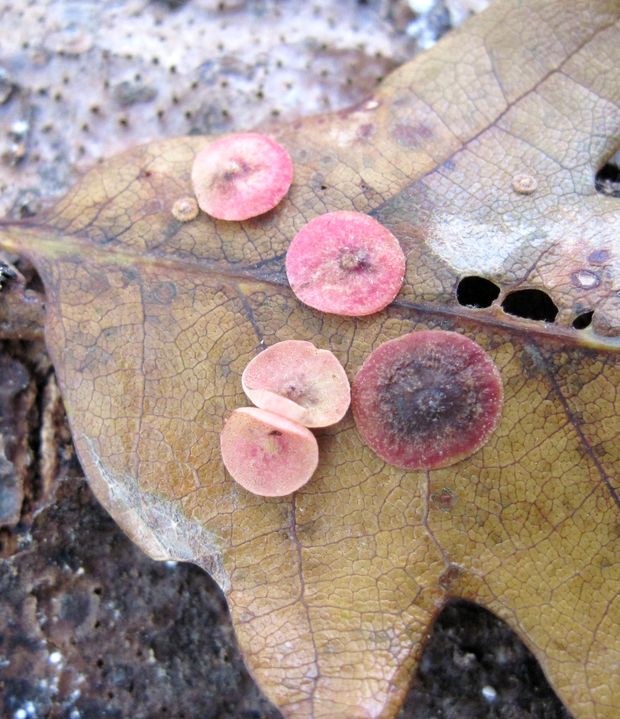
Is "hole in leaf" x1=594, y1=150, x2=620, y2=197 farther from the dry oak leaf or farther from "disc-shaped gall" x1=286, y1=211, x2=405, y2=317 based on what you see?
"disc-shaped gall" x1=286, y1=211, x2=405, y2=317

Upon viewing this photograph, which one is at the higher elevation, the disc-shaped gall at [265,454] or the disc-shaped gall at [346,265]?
the disc-shaped gall at [346,265]

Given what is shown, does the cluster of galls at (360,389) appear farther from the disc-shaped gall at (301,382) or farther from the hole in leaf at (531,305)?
the hole in leaf at (531,305)

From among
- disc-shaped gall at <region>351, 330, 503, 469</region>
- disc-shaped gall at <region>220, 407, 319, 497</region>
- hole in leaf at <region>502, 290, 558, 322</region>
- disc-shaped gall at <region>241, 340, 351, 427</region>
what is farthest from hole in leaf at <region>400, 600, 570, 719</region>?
hole in leaf at <region>502, 290, 558, 322</region>

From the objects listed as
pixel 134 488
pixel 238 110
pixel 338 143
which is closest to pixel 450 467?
pixel 134 488

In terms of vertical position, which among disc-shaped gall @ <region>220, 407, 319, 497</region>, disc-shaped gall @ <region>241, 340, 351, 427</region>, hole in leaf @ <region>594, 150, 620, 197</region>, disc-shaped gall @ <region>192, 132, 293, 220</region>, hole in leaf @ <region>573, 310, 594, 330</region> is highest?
disc-shaped gall @ <region>192, 132, 293, 220</region>

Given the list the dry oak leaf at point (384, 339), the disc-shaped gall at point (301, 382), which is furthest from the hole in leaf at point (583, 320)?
the disc-shaped gall at point (301, 382)

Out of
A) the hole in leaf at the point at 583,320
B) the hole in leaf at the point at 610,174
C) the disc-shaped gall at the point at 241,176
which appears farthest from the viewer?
the hole in leaf at the point at 610,174
